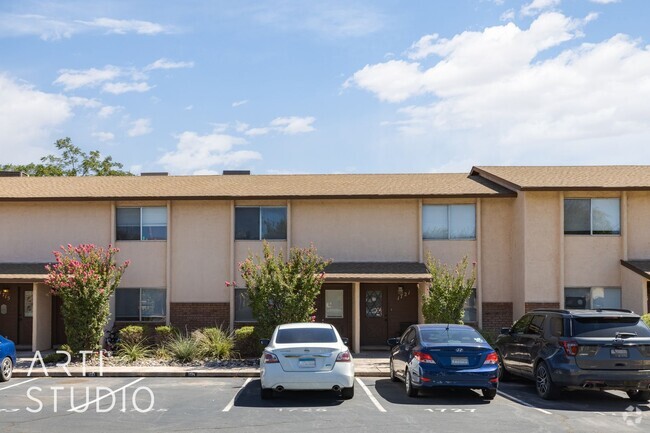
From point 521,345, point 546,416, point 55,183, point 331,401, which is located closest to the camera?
point 546,416

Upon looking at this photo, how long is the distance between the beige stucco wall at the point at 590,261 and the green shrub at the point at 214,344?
10.3 metres

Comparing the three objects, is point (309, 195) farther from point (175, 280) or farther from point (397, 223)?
point (175, 280)

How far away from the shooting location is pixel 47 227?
23.3 m

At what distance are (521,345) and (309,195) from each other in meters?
9.50

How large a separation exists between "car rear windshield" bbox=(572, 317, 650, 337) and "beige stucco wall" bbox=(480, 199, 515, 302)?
9635 mm

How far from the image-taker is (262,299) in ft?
63.1

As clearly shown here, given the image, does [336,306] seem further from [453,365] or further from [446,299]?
[453,365]

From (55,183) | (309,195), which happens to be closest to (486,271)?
(309,195)

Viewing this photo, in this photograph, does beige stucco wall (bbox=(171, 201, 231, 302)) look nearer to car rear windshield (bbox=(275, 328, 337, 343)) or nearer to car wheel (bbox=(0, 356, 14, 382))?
car wheel (bbox=(0, 356, 14, 382))

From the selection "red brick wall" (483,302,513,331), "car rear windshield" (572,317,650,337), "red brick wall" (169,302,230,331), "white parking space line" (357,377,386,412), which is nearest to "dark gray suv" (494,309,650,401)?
"car rear windshield" (572,317,650,337)

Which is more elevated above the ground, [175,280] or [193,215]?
[193,215]

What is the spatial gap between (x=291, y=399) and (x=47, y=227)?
13.0 meters

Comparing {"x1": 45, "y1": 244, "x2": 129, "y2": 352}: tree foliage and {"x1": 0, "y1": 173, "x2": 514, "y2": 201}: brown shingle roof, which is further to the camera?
{"x1": 0, "y1": 173, "x2": 514, "y2": 201}: brown shingle roof

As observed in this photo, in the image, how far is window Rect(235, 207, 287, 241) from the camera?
76.0ft
